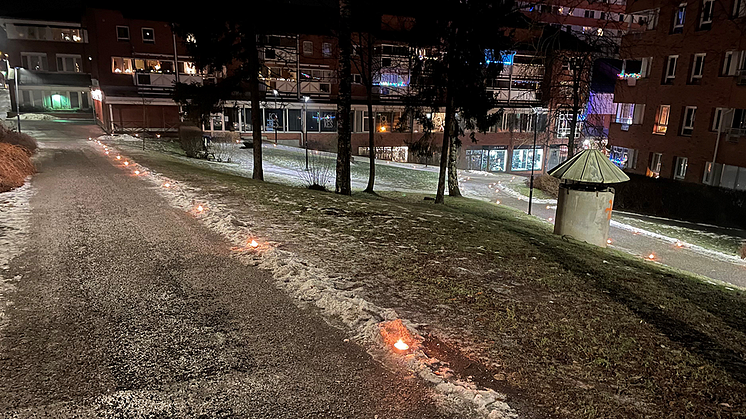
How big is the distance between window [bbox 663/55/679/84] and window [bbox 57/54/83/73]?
55.1m

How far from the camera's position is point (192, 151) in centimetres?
2750

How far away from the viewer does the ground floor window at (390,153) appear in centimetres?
4472

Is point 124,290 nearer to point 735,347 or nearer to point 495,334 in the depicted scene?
point 495,334

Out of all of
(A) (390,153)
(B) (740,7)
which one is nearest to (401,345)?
(B) (740,7)

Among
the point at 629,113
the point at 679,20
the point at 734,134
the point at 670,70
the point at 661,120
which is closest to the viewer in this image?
the point at 734,134

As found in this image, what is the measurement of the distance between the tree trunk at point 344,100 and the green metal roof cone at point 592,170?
7300 millimetres

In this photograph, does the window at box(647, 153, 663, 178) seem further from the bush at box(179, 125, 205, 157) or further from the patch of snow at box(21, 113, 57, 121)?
the patch of snow at box(21, 113, 57, 121)

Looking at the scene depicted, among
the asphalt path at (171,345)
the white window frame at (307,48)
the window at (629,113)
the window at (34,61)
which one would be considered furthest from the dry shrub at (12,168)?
the window at (34,61)

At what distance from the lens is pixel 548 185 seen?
2791 cm

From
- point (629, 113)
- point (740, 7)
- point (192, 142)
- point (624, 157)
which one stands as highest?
point (740, 7)

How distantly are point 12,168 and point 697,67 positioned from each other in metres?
30.7

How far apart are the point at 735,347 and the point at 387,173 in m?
27.4

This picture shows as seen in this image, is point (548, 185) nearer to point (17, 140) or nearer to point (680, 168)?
point (680, 168)

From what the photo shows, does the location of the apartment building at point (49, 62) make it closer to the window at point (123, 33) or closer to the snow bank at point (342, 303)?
the window at point (123, 33)
